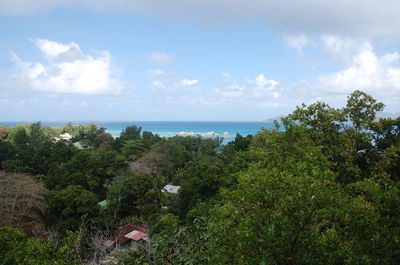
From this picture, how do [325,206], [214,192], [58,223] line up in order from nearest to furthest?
[325,206] → [214,192] → [58,223]

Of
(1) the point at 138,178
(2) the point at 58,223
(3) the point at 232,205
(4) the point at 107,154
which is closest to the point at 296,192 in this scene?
(3) the point at 232,205

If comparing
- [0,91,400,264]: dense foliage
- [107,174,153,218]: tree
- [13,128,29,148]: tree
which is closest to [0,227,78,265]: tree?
[0,91,400,264]: dense foliage

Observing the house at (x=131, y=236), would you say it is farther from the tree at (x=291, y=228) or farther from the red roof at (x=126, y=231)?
the tree at (x=291, y=228)

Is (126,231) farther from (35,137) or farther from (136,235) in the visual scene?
(35,137)

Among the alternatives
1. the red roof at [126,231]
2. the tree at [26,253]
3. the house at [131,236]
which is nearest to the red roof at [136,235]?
the house at [131,236]

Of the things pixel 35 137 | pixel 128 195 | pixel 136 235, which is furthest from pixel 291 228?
pixel 35 137

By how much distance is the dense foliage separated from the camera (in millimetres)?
2764

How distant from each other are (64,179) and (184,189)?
360 inches

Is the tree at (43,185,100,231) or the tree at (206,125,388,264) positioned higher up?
the tree at (206,125,388,264)

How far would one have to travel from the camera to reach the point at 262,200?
10.3ft

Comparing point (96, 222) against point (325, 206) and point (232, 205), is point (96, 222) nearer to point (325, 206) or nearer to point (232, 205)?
point (232, 205)

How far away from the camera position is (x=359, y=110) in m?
8.49

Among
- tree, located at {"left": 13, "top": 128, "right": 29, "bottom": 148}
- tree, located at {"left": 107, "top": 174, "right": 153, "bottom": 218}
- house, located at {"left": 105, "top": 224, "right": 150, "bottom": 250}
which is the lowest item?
house, located at {"left": 105, "top": 224, "right": 150, "bottom": 250}

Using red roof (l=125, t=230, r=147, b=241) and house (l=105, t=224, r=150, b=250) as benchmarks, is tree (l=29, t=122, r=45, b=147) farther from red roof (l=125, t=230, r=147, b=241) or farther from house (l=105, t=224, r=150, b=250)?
red roof (l=125, t=230, r=147, b=241)
